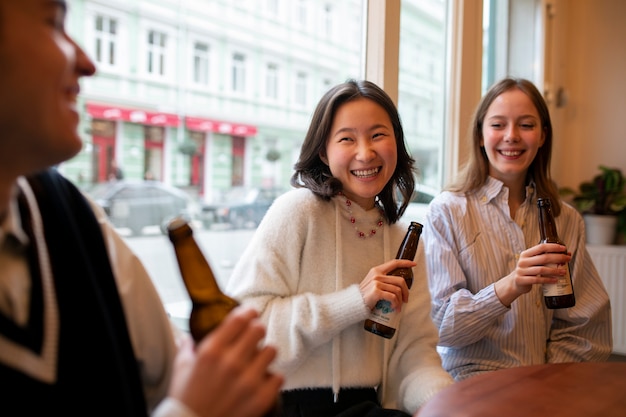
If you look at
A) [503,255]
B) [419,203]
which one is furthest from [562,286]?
[419,203]

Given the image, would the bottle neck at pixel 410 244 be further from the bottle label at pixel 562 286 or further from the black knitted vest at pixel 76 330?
the black knitted vest at pixel 76 330

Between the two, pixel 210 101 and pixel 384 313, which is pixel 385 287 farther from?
pixel 210 101

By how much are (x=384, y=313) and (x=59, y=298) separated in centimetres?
73

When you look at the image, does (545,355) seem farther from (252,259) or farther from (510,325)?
(252,259)

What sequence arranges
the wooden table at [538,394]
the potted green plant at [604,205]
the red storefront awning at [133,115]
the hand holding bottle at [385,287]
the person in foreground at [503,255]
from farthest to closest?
the potted green plant at [604,205], the person in foreground at [503,255], the red storefront awning at [133,115], the hand holding bottle at [385,287], the wooden table at [538,394]

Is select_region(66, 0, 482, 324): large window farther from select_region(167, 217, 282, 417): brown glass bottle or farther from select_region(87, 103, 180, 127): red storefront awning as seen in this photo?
select_region(167, 217, 282, 417): brown glass bottle

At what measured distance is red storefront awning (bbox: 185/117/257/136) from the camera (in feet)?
5.73

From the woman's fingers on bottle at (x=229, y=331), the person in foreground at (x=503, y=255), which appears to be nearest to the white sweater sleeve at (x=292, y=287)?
the person in foreground at (x=503, y=255)

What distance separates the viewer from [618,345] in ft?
10.2

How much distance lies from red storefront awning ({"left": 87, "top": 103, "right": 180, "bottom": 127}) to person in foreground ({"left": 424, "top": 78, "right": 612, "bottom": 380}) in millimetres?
870

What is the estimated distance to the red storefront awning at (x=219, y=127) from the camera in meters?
1.75

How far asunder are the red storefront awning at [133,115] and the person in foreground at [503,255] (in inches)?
34.2

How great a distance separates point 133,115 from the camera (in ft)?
5.18

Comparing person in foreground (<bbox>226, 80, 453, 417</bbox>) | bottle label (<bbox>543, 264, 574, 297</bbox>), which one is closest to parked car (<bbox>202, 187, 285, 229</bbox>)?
person in foreground (<bbox>226, 80, 453, 417</bbox>)
